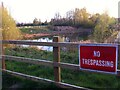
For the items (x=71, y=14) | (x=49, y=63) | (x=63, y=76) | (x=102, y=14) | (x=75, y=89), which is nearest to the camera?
(x=75, y=89)

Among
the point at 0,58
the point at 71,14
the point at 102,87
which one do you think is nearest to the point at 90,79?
the point at 102,87

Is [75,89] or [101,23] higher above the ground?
[101,23]

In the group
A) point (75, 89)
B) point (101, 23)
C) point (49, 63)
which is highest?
point (101, 23)

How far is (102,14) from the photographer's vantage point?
20.5 meters

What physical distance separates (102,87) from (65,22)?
72.1ft

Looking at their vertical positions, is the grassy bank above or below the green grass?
above

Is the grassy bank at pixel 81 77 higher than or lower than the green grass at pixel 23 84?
higher

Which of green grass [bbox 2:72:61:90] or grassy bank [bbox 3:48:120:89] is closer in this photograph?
grassy bank [bbox 3:48:120:89]

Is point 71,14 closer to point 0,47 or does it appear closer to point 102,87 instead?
point 0,47

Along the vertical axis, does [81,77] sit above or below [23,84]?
above

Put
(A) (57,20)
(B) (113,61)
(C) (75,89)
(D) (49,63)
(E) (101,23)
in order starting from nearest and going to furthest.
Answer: (B) (113,61) < (C) (75,89) < (D) (49,63) < (E) (101,23) < (A) (57,20)

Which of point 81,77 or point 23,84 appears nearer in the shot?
point 81,77

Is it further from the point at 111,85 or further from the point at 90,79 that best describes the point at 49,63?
the point at 111,85

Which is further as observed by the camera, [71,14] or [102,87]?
[71,14]
